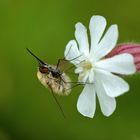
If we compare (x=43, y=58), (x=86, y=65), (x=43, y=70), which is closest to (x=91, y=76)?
(x=86, y=65)

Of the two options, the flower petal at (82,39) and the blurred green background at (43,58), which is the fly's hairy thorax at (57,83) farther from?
the blurred green background at (43,58)

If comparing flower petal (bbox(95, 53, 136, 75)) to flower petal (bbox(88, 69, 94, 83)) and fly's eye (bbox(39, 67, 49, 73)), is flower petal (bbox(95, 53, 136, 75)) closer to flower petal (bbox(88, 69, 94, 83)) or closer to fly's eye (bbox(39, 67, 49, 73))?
flower petal (bbox(88, 69, 94, 83))

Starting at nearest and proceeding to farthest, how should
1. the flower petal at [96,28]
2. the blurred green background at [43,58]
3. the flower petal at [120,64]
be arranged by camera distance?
the flower petal at [120,64] → the flower petal at [96,28] → the blurred green background at [43,58]

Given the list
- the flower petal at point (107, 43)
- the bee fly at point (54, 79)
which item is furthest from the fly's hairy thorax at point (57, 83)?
the flower petal at point (107, 43)

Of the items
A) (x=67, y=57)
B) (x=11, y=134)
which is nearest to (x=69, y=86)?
(x=67, y=57)

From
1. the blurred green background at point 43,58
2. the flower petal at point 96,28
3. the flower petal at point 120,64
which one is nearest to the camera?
the flower petal at point 120,64

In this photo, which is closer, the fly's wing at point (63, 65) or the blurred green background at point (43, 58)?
the fly's wing at point (63, 65)
